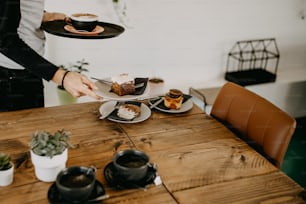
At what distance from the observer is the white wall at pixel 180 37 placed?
2779 mm

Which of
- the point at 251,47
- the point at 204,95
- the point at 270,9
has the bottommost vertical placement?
the point at 204,95

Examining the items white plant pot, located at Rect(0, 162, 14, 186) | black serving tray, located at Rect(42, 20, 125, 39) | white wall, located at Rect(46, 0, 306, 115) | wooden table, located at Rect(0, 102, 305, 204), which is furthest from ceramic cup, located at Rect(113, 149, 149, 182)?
white wall, located at Rect(46, 0, 306, 115)

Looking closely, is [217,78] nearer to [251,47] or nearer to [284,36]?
[251,47]

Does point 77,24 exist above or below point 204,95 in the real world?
above

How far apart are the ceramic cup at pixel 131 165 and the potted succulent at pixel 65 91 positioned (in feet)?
5.03

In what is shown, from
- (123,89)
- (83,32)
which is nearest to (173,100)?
(123,89)

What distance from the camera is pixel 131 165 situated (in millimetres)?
1207

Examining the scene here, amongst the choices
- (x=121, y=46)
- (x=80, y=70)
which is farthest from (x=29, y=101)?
(x=121, y=46)

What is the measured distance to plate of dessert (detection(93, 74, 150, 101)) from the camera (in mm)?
1543

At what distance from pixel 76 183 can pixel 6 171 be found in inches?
9.1

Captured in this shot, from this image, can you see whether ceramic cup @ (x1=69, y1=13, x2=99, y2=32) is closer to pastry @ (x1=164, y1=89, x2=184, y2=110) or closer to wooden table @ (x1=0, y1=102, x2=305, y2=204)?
wooden table @ (x1=0, y1=102, x2=305, y2=204)

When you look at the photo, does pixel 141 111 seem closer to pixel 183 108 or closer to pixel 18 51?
pixel 183 108

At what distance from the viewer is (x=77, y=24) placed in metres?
1.83

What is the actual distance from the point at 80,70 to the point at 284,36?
1.79 metres
